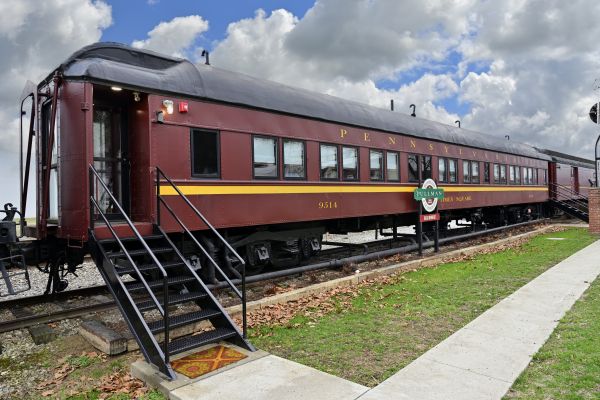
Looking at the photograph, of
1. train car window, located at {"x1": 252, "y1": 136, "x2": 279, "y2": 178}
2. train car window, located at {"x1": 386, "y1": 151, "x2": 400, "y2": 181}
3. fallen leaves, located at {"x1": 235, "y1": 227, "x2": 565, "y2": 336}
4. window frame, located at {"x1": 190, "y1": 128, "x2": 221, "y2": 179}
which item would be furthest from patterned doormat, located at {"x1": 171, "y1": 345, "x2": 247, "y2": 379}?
train car window, located at {"x1": 386, "y1": 151, "x2": 400, "y2": 181}

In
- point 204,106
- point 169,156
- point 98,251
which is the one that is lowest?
point 98,251

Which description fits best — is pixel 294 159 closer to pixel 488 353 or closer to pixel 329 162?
pixel 329 162

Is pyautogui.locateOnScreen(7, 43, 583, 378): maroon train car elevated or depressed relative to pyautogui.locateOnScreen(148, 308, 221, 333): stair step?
elevated

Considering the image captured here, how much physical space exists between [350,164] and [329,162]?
775 millimetres

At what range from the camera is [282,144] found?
29.2ft

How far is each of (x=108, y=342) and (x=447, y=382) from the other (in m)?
3.74

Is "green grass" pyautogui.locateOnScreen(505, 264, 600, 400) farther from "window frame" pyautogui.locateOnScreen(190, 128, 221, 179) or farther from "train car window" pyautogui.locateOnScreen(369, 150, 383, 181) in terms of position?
"train car window" pyautogui.locateOnScreen(369, 150, 383, 181)

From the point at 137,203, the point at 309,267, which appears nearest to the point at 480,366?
the point at 309,267

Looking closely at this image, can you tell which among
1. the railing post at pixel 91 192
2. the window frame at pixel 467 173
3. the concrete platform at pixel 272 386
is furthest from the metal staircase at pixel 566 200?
the railing post at pixel 91 192

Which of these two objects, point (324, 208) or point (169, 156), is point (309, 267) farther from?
point (169, 156)

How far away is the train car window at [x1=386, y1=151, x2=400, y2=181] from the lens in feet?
39.2

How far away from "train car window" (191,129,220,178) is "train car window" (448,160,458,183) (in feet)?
31.0

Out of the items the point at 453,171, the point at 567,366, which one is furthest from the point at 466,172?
the point at 567,366

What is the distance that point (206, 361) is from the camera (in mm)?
4914
